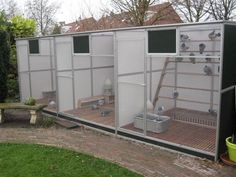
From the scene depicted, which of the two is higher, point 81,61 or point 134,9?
point 134,9

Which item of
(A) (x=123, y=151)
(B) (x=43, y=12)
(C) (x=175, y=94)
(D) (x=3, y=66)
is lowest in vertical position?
(A) (x=123, y=151)

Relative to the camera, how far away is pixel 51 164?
16.1 ft

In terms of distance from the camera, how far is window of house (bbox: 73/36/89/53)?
23.4ft

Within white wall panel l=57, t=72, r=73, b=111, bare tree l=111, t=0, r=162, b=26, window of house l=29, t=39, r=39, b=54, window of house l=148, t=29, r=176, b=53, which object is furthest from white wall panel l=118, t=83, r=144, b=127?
bare tree l=111, t=0, r=162, b=26

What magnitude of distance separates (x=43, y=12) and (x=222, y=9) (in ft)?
49.4

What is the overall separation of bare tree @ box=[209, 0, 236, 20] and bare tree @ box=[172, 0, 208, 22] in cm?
33

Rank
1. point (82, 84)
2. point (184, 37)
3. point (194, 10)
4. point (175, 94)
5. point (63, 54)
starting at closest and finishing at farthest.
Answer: point (184, 37)
point (175, 94)
point (63, 54)
point (82, 84)
point (194, 10)

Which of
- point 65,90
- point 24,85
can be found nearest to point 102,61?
point 65,90

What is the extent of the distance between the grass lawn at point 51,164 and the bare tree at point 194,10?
39.4ft

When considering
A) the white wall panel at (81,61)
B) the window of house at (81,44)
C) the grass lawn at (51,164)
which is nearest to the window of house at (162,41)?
the window of house at (81,44)

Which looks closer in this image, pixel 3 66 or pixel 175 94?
pixel 175 94

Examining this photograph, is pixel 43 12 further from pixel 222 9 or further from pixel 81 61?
Result: pixel 81 61

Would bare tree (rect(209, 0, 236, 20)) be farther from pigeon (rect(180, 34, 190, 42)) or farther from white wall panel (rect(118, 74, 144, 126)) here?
white wall panel (rect(118, 74, 144, 126))

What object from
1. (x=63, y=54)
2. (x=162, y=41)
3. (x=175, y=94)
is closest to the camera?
(x=162, y=41)
